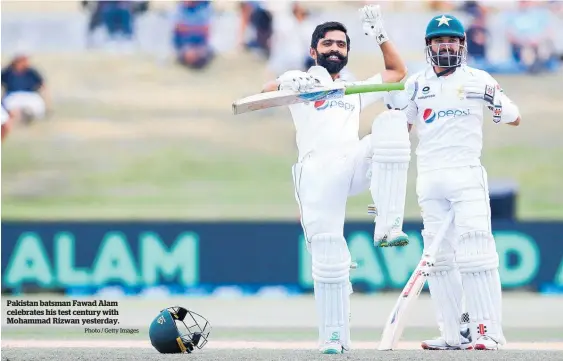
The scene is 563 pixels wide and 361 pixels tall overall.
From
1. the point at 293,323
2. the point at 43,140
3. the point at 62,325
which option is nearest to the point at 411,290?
the point at 293,323

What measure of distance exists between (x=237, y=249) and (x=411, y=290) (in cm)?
590

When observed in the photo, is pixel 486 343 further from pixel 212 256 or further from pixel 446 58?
pixel 212 256

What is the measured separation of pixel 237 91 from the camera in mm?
15273

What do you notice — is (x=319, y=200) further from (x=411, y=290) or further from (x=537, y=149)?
(x=537, y=149)

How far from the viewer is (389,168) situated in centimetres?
689

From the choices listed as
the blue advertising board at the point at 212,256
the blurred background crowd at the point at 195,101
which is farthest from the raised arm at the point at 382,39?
the blurred background crowd at the point at 195,101

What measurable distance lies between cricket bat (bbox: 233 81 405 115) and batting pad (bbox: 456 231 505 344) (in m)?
1.04

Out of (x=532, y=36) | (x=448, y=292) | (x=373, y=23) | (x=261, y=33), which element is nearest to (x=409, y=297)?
(x=448, y=292)

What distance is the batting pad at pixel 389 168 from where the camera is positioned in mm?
6879

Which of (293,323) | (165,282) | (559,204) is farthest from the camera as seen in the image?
(559,204)

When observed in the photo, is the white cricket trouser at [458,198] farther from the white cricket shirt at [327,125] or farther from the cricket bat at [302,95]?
the cricket bat at [302,95]

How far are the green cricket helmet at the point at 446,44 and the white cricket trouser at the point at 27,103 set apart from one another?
8.56 meters

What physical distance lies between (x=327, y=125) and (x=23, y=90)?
859cm

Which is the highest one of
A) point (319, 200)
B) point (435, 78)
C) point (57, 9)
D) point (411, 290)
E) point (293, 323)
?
point (57, 9)
